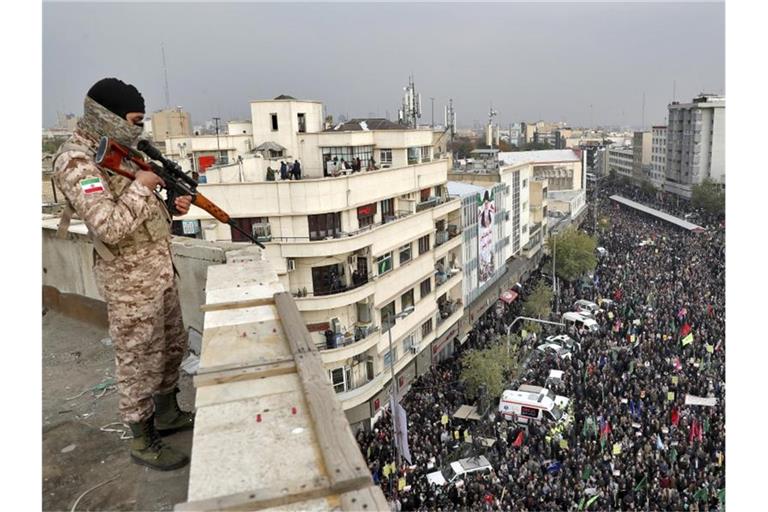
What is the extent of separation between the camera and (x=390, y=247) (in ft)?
72.7

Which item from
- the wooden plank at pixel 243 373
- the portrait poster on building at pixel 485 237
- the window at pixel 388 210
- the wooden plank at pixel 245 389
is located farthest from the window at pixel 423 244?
the wooden plank at pixel 245 389

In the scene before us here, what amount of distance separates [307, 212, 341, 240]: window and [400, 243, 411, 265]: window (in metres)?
4.23

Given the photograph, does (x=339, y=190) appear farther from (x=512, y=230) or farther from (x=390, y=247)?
(x=512, y=230)

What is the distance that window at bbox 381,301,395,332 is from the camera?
2247cm

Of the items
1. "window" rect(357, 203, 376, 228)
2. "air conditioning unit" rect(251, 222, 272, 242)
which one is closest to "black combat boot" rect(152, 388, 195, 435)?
"air conditioning unit" rect(251, 222, 272, 242)

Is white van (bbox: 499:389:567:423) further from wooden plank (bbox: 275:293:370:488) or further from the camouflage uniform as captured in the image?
wooden plank (bbox: 275:293:370:488)

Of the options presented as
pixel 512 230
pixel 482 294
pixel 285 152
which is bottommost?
pixel 482 294

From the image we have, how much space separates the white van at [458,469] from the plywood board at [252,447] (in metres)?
14.2

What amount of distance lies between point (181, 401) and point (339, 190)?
48.7 feet

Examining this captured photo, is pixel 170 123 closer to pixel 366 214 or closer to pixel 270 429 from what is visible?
pixel 366 214

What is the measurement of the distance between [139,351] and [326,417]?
193 cm

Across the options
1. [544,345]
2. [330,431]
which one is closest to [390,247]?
[544,345]

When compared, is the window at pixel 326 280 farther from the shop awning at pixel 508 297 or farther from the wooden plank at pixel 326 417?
the shop awning at pixel 508 297

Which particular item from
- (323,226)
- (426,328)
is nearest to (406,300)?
(426,328)
